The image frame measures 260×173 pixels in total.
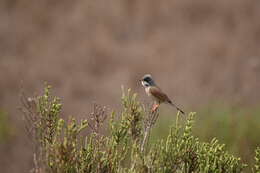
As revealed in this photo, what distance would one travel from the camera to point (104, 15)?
58.6ft

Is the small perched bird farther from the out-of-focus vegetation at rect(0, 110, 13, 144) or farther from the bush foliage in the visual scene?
the out-of-focus vegetation at rect(0, 110, 13, 144)

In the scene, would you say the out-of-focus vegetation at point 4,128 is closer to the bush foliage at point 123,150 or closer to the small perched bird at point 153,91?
the small perched bird at point 153,91

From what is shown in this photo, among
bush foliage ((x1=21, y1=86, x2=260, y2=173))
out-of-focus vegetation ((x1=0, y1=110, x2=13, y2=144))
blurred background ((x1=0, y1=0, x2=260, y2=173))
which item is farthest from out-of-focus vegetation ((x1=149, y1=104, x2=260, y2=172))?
bush foliage ((x1=21, y1=86, x2=260, y2=173))

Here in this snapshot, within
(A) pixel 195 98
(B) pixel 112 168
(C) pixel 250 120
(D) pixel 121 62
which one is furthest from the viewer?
(D) pixel 121 62

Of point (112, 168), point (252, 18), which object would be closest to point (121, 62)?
point (252, 18)

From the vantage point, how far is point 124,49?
17.7 m

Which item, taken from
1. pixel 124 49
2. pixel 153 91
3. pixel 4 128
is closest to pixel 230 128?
pixel 153 91

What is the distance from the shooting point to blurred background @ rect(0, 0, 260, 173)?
1695cm

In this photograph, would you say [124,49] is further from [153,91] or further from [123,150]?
[123,150]

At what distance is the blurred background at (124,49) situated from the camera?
55.6 feet

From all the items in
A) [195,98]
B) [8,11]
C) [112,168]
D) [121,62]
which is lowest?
[112,168]

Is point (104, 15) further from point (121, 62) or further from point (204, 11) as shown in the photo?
point (204, 11)

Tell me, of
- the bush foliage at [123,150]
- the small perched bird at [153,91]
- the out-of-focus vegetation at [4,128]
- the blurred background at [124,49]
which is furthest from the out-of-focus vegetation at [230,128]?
the bush foliage at [123,150]

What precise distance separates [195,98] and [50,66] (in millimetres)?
4270
